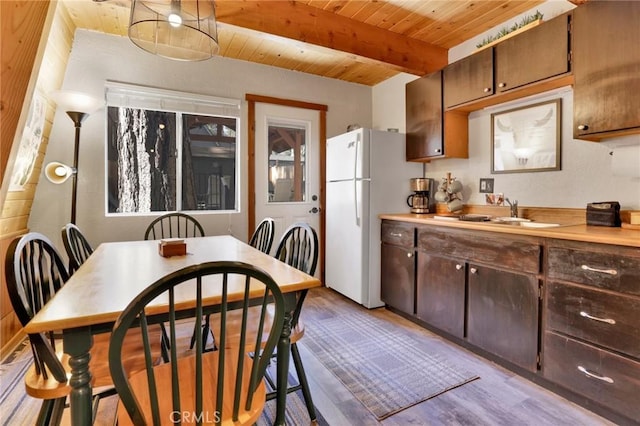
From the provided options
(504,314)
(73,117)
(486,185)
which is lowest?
(504,314)

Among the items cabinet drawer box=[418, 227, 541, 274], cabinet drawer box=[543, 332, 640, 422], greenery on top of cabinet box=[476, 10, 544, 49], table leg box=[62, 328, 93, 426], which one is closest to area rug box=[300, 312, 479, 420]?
cabinet drawer box=[543, 332, 640, 422]

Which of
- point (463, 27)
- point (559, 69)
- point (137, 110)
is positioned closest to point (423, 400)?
point (559, 69)

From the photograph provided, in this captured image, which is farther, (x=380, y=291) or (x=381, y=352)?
(x=380, y=291)

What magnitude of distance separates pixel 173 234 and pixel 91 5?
1.95 metres

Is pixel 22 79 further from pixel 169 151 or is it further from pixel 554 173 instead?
pixel 554 173

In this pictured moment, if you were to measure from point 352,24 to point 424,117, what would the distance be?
104 centimetres

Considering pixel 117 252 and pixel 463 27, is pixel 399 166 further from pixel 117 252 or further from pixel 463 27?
pixel 117 252

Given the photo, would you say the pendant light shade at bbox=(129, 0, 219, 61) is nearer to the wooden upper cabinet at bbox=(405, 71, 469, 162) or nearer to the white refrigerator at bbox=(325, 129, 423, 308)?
the white refrigerator at bbox=(325, 129, 423, 308)

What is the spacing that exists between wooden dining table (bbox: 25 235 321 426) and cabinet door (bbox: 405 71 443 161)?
1.96 m

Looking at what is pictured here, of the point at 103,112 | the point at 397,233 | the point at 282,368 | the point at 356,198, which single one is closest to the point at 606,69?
the point at 397,233

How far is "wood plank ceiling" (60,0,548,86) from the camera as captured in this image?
239 centimetres

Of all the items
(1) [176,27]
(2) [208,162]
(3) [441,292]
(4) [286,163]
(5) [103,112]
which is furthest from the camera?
(4) [286,163]

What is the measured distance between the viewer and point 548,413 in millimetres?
1693

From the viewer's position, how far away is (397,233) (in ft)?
9.80
